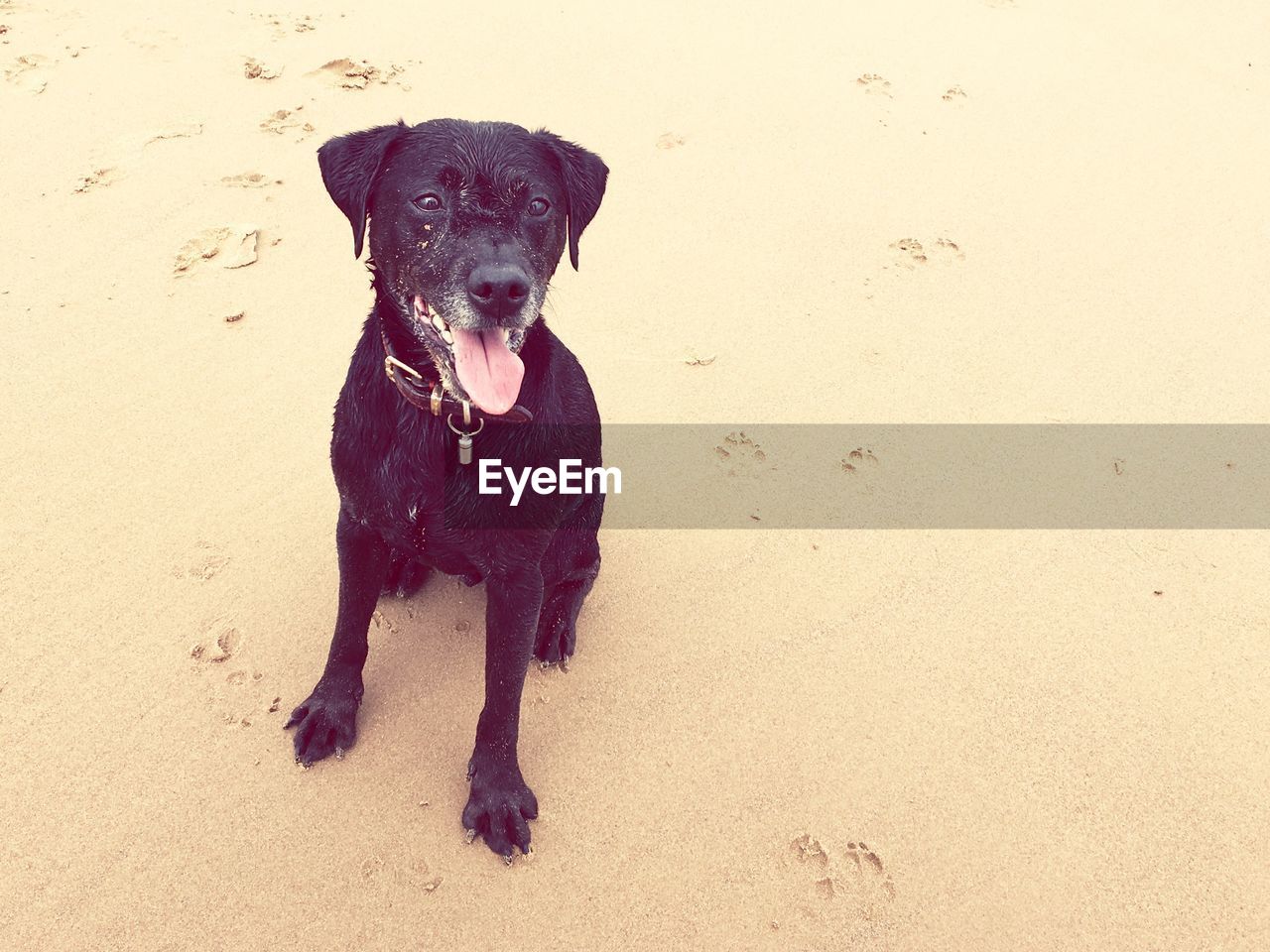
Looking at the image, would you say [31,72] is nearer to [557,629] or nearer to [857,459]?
[557,629]

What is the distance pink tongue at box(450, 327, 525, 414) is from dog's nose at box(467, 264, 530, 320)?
0.11m

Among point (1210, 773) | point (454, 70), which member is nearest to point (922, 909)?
point (1210, 773)

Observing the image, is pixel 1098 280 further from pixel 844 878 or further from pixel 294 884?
pixel 294 884

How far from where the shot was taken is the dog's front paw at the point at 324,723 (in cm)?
260

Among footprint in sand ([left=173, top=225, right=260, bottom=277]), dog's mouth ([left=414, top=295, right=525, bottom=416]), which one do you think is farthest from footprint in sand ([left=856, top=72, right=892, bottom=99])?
dog's mouth ([left=414, top=295, right=525, bottom=416])

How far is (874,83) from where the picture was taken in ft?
20.1

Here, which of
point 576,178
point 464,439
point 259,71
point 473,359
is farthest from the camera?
point 259,71

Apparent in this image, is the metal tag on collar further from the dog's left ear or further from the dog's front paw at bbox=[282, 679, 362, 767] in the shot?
the dog's front paw at bbox=[282, 679, 362, 767]

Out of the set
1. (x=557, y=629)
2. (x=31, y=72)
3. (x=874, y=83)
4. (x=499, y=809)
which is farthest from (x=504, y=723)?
(x=31, y=72)

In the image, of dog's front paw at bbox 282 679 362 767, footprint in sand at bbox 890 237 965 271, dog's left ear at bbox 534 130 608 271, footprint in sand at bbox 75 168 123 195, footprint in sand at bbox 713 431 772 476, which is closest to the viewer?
dog's left ear at bbox 534 130 608 271

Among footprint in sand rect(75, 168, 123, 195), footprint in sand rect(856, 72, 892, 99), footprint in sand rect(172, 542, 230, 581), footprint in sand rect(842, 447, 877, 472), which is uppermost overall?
footprint in sand rect(856, 72, 892, 99)

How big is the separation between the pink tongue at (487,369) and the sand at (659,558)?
1232 millimetres

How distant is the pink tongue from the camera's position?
2.01 m

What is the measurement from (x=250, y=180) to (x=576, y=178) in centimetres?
328
